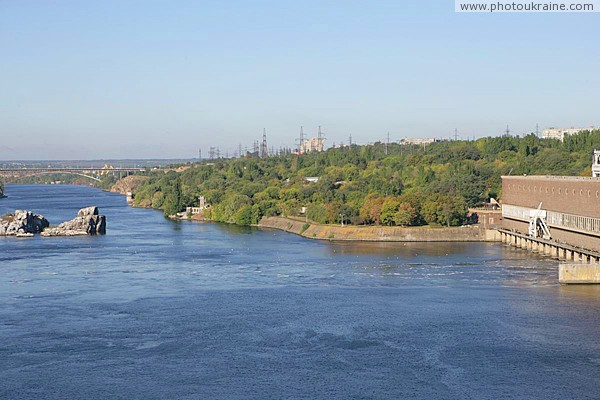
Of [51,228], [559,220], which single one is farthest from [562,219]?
[51,228]

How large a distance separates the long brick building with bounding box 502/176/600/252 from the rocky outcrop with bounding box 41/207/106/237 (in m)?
15.5

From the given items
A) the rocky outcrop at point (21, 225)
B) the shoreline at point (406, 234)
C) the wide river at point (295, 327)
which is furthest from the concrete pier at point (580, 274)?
the rocky outcrop at point (21, 225)

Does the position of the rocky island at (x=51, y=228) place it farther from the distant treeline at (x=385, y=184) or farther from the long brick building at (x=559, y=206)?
the long brick building at (x=559, y=206)

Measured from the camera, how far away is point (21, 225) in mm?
33719

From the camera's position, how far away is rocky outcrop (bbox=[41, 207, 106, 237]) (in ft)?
112

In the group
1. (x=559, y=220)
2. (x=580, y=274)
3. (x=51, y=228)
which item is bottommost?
(x=580, y=274)

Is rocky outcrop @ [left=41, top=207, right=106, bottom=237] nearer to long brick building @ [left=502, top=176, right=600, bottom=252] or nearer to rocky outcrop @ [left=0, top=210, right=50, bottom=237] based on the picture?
rocky outcrop @ [left=0, top=210, right=50, bottom=237]

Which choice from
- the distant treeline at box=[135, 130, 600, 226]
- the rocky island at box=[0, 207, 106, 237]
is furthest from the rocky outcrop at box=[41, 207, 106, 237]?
the distant treeline at box=[135, 130, 600, 226]

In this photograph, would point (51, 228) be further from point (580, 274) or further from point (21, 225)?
point (580, 274)

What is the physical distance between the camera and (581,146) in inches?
1710

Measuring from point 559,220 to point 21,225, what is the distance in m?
19.8

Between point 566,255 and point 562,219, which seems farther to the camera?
point 562,219

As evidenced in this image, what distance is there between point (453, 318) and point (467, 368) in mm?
3409

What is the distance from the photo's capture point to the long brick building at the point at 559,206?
23797 millimetres
